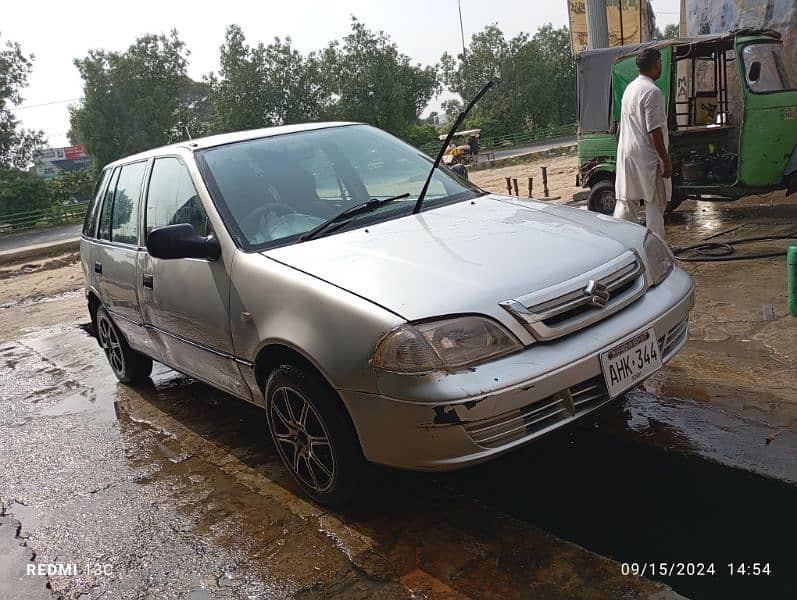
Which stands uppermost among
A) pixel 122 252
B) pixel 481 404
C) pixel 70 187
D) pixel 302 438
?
pixel 70 187

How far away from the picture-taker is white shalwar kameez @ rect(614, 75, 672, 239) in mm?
5609

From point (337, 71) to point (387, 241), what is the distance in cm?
5054

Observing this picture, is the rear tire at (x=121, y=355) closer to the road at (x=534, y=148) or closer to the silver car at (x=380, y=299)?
the silver car at (x=380, y=299)

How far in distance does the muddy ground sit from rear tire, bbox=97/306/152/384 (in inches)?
25.0

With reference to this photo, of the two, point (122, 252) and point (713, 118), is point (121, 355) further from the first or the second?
point (713, 118)

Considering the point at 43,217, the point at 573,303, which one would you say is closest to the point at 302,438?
the point at 573,303

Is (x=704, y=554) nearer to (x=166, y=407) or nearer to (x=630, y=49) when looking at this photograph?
(x=166, y=407)

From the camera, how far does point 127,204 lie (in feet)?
14.3

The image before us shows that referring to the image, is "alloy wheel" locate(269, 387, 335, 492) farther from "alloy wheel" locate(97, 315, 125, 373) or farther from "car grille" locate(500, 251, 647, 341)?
"alloy wheel" locate(97, 315, 125, 373)

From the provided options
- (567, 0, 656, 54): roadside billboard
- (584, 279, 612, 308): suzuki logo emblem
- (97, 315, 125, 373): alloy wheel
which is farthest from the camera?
(567, 0, 656, 54): roadside billboard

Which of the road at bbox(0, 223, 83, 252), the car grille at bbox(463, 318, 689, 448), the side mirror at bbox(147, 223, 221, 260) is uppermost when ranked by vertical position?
the side mirror at bbox(147, 223, 221, 260)

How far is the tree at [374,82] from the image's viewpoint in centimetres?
4900

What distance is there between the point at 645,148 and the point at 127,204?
4.20m

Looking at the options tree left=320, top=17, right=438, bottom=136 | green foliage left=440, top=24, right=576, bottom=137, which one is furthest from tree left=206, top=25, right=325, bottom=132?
green foliage left=440, top=24, right=576, bottom=137
